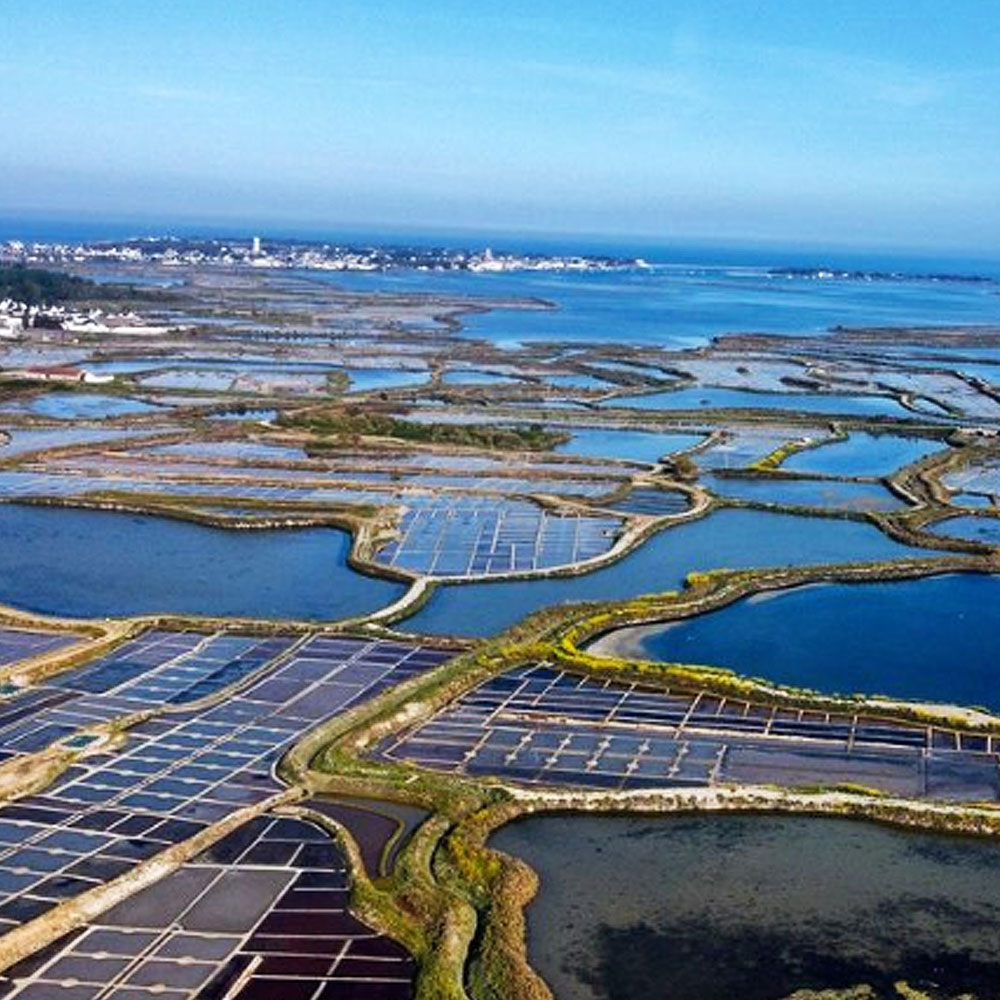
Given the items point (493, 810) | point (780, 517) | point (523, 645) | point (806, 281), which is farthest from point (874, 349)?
point (806, 281)

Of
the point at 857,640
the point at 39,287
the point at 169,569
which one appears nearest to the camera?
the point at 857,640

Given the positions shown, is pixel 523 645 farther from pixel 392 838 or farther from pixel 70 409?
pixel 70 409

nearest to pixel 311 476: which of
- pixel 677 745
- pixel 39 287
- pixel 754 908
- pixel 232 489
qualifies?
pixel 232 489

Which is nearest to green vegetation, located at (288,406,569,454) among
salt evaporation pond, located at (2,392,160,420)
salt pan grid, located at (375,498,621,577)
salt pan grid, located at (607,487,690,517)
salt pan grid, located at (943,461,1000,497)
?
salt evaporation pond, located at (2,392,160,420)

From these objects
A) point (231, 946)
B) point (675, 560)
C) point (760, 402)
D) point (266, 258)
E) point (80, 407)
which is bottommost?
point (231, 946)

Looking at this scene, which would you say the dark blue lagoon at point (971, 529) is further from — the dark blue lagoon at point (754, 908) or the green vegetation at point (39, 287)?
the green vegetation at point (39, 287)

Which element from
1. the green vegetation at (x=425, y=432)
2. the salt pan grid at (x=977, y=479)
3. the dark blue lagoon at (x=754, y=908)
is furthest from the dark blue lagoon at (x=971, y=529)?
the dark blue lagoon at (x=754, y=908)

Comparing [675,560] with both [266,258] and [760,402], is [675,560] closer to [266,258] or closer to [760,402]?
[760,402]

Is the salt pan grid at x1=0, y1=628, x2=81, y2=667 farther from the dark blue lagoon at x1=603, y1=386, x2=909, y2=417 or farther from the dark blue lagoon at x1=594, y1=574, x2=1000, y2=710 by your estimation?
the dark blue lagoon at x1=603, y1=386, x2=909, y2=417
